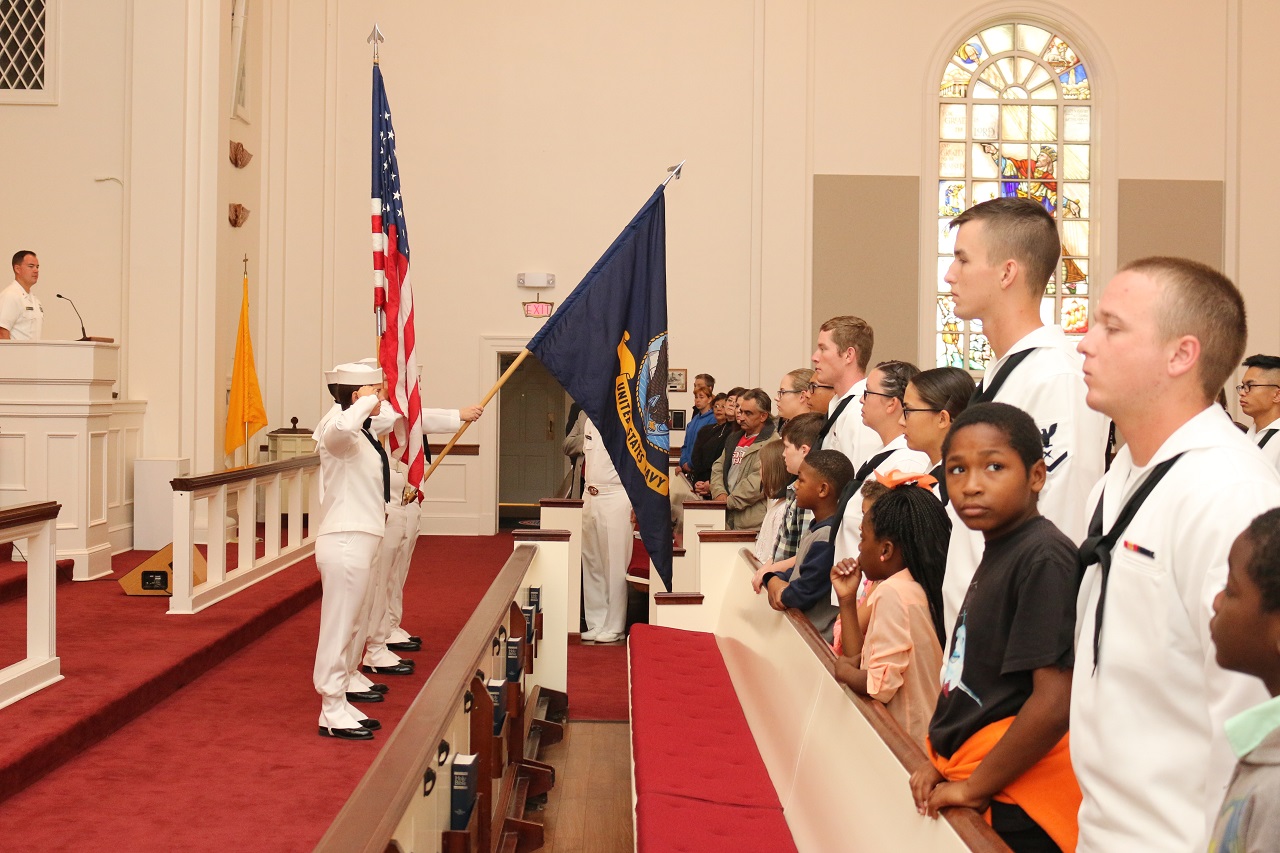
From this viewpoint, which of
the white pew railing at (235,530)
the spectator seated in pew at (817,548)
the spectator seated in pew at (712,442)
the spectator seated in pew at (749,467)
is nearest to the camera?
the spectator seated in pew at (817,548)

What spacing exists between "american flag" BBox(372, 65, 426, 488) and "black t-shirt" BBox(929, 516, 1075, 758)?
13.7ft

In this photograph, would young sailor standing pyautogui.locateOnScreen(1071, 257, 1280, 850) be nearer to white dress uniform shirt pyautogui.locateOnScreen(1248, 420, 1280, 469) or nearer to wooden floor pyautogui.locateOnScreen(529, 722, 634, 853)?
wooden floor pyautogui.locateOnScreen(529, 722, 634, 853)

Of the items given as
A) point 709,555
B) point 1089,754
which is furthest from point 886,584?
point 709,555

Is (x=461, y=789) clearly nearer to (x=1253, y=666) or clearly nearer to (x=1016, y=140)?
(x=1253, y=666)

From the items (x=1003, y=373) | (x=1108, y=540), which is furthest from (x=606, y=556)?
(x=1108, y=540)

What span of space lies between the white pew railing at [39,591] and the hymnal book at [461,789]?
2.96 m

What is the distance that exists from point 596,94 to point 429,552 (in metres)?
5.24

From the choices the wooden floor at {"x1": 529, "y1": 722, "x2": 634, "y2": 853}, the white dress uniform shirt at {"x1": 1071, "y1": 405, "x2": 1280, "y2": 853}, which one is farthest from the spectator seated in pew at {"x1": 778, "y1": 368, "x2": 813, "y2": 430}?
the white dress uniform shirt at {"x1": 1071, "y1": 405, "x2": 1280, "y2": 853}

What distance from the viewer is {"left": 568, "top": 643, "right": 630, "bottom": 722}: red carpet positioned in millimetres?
6043

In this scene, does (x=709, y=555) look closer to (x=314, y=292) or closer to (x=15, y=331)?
(x=15, y=331)

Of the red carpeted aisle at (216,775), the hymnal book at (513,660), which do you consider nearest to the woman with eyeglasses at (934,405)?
the hymnal book at (513,660)

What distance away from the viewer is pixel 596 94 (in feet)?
39.4

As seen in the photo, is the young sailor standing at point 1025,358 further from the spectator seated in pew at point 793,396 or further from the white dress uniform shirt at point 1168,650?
the spectator seated in pew at point 793,396

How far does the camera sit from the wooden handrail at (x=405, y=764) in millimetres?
1820
